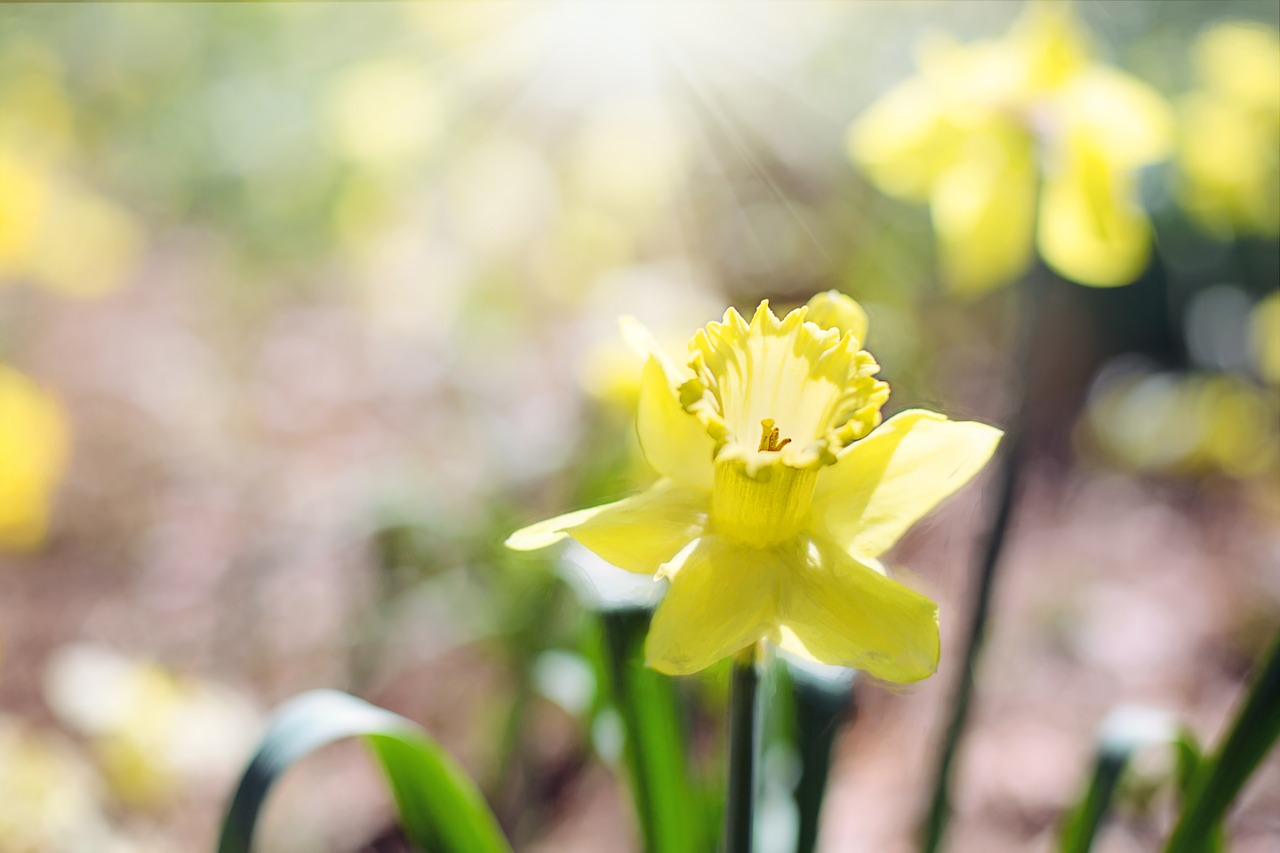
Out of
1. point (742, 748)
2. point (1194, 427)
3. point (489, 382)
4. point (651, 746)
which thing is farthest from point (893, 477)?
point (1194, 427)

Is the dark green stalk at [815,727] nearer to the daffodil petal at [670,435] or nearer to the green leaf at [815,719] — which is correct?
the green leaf at [815,719]

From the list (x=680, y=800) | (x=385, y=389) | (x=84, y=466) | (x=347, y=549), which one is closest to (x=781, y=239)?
(x=385, y=389)

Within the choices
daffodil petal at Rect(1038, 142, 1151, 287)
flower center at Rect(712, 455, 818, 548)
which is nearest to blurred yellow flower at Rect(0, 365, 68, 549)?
flower center at Rect(712, 455, 818, 548)

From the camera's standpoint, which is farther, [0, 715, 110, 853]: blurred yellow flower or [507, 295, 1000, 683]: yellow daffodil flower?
[0, 715, 110, 853]: blurred yellow flower

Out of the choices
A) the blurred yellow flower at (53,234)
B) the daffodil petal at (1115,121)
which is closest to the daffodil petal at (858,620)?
the daffodil petal at (1115,121)

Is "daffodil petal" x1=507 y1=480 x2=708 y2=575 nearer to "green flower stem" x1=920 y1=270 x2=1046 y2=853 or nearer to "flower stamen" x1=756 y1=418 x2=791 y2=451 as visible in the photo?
"flower stamen" x1=756 y1=418 x2=791 y2=451

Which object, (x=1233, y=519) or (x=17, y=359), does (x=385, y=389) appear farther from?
(x=1233, y=519)

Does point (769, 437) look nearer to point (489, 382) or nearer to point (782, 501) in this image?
point (782, 501)
